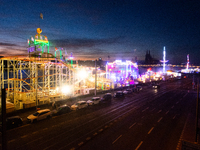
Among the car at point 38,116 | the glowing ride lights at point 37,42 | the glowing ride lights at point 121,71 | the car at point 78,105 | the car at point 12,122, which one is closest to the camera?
the car at point 12,122

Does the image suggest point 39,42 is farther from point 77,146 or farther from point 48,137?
point 77,146

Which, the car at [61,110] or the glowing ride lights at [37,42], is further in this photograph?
the glowing ride lights at [37,42]

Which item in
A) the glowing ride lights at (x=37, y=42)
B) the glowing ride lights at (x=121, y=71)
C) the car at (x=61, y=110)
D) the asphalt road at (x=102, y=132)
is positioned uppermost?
the glowing ride lights at (x=37, y=42)

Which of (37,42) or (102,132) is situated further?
(37,42)

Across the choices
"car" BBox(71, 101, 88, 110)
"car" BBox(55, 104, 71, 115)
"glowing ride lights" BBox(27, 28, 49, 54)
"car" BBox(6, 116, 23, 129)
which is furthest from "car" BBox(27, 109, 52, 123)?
"glowing ride lights" BBox(27, 28, 49, 54)

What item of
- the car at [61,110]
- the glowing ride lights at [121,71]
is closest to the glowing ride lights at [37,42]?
the car at [61,110]

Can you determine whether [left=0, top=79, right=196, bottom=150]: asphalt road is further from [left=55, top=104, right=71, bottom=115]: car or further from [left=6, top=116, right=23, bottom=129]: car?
[left=55, top=104, right=71, bottom=115]: car

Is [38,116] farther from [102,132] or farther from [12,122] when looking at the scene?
[102,132]

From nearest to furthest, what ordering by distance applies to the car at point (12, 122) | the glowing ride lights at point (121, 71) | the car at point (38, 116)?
1. the car at point (12, 122)
2. the car at point (38, 116)
3. the glowing ride lights at point (121, 71)

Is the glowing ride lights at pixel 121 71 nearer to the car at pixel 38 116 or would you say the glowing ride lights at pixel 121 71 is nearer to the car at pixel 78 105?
the car at pixel 78 105

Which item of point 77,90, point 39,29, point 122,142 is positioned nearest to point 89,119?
point 122,142

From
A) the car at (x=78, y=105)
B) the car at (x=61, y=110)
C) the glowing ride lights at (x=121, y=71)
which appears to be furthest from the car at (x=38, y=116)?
the glowing ride lights at (x=121, y=71)

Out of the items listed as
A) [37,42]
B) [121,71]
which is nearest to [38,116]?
[37,42]

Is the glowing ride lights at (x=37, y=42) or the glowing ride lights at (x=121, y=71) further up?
the glowing ride lights at (x=37, y=42)
